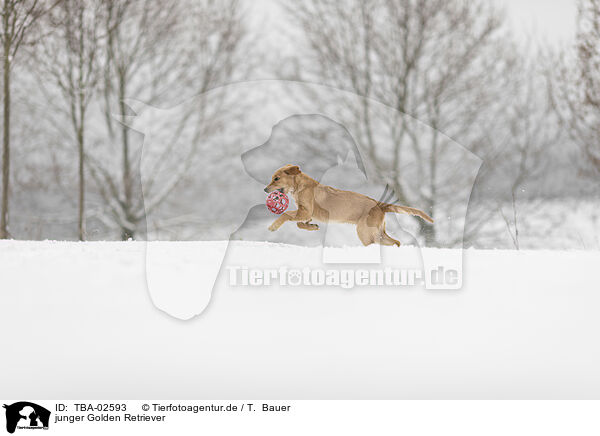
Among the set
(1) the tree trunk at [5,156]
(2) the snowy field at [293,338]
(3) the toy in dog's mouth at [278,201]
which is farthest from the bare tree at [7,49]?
(3) the toy in dog's mouth at [278,201]

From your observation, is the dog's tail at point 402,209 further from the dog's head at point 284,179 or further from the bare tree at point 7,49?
the bare tree at point 7,49

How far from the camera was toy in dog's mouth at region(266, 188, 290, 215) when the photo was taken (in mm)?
2031

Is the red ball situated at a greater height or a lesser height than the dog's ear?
lesser

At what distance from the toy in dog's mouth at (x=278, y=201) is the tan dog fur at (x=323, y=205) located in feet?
0.08

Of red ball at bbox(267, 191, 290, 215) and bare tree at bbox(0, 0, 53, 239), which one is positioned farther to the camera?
bare tree at bbox(0, 0, 53, 239)

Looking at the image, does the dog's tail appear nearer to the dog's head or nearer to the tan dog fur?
the tan dog fur

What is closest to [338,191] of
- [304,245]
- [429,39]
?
[304,245]

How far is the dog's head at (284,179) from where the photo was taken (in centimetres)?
200

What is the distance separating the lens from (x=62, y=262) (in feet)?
7.52
